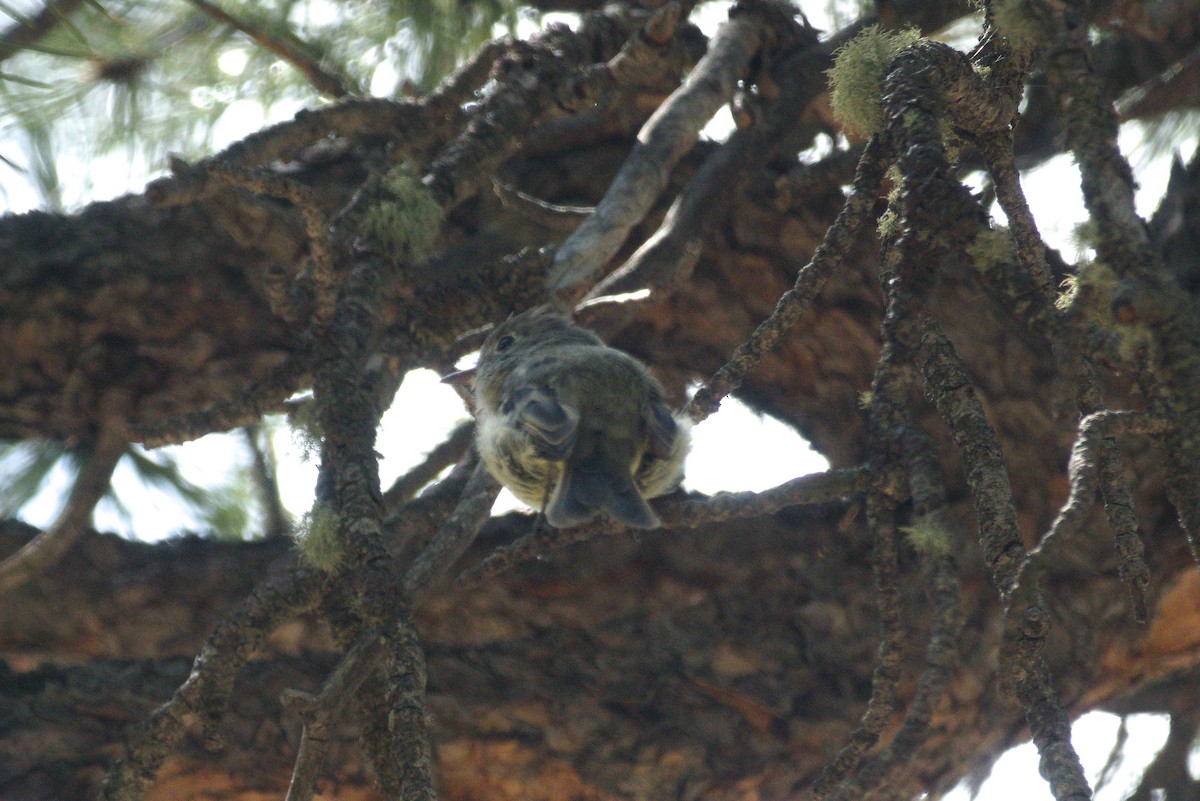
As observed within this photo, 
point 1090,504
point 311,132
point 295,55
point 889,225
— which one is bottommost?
point 1090,504

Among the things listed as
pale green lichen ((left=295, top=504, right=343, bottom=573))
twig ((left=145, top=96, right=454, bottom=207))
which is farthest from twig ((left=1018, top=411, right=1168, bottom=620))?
twig ((left=145, top=96, right=454, bottom=207))

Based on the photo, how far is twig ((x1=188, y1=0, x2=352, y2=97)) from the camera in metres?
3.81

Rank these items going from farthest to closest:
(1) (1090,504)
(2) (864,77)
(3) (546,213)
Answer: (3) (546,213), (2) (864,77), (1) (1090,504)

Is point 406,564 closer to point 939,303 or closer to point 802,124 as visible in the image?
point 939,303

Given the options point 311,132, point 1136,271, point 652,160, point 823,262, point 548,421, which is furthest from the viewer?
point 652,160

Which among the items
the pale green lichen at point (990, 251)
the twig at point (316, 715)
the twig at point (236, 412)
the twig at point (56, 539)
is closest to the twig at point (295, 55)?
the twig at point (56, 539)

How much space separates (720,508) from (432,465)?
1.53 meters

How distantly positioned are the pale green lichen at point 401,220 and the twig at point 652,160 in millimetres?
422

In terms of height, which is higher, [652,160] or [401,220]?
[652,160]

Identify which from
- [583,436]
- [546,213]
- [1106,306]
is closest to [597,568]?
[583,436]

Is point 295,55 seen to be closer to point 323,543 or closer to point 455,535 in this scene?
point 455,535

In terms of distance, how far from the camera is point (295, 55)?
391 cm

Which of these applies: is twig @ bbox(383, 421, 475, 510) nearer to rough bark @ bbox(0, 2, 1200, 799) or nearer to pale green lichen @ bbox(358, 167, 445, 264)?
rough bark @ bbox(0, 2, 1200, 799)

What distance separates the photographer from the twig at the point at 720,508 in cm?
239
